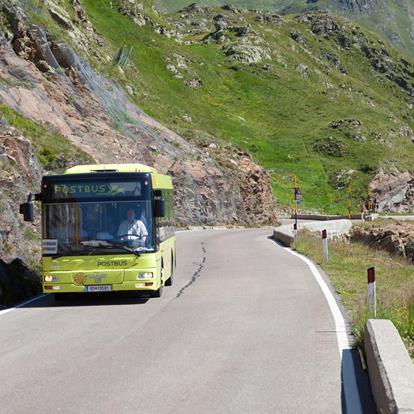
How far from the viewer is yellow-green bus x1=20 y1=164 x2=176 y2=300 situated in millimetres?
13805

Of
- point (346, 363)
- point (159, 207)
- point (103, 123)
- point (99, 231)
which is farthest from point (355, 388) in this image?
point (103, 123)

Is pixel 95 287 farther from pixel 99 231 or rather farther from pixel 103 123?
pixel 103 123

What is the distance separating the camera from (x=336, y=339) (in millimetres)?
10016

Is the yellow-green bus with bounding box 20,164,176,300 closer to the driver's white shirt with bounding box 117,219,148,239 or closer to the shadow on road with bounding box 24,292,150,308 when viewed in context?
the driver's white shirt with bounding box 117,219,148,239

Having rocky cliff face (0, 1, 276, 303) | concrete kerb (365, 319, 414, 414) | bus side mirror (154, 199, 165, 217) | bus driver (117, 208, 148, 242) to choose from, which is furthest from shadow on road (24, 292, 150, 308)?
concrete kerb (365, 319, 414, 414)

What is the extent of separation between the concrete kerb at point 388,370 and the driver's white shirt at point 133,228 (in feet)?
21.5

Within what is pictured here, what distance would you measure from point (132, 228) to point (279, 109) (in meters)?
97.3

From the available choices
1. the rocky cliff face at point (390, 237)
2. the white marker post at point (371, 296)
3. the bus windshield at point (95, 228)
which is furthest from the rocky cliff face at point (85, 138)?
the rocky cliff face at point (390, 237)

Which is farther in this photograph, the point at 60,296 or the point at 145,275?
the point at 60,296

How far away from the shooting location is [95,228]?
13930mm

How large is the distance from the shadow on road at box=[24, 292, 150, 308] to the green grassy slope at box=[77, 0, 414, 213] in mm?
47499

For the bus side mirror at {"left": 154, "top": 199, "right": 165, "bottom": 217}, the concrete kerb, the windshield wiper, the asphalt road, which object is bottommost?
the asphalt road

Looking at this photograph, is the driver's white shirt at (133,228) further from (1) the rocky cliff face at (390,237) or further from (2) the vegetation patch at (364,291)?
(1) the rocky cliff face at (390,237)

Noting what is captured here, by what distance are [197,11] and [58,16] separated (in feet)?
386
